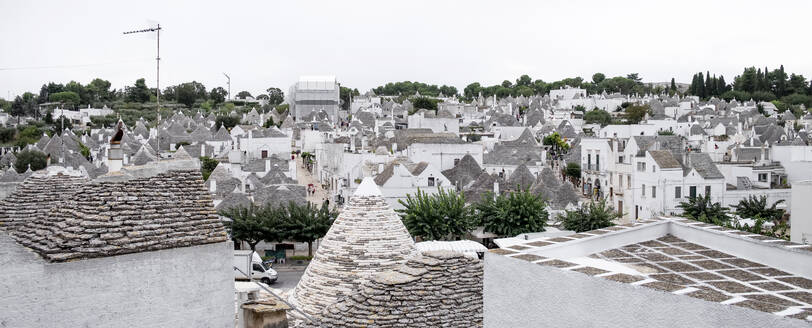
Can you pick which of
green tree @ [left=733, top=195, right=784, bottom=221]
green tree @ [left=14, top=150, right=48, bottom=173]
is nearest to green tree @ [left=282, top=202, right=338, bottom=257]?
green tree @ [left=733, top=195, right=784, bottom=221]

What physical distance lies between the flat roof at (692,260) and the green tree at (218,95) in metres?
143

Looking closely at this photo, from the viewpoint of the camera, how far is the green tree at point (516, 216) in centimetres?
3234

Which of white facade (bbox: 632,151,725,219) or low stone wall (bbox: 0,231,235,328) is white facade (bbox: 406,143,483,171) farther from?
low stone wall (bbox: 0,231,235,328)

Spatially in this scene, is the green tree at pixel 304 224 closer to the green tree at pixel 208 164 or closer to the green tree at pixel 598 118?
the green tree at pixel 208 164

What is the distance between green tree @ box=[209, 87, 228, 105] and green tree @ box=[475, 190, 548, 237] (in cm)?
12371

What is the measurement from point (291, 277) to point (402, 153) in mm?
25660

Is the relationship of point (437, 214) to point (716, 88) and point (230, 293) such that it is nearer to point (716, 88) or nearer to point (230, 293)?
point (230, 293)

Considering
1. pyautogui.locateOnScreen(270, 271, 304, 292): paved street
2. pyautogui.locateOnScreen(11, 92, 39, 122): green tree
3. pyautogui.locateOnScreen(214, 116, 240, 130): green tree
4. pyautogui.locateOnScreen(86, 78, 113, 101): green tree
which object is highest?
pyautogui.locateOnScreen(86, 78, 113, 101): green tree

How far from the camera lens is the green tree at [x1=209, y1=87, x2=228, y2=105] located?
151000 millimetres

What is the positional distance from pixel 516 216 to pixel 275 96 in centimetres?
13167

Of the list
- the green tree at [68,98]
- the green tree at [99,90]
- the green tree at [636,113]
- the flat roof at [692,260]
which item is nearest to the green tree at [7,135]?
the green tree at [68,98]

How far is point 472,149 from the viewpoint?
56.6 metres

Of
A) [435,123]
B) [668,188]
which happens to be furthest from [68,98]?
[668,188]

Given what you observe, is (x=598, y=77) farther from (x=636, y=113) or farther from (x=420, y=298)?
(x=420, y=298)
